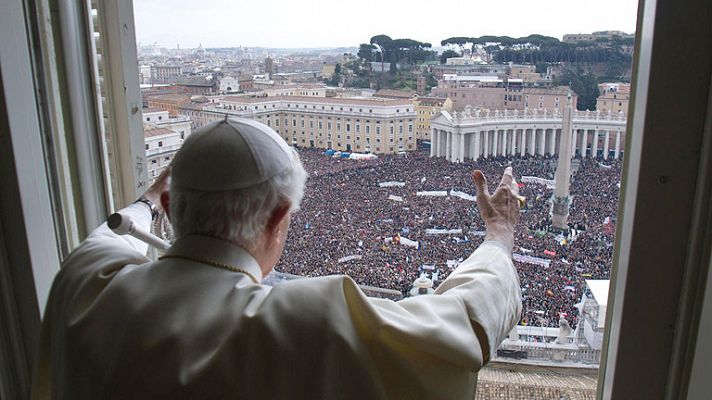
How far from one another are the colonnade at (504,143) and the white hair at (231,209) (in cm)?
66

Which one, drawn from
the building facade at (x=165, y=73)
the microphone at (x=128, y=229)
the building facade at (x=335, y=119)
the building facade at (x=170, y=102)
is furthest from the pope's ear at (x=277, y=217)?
the building facade at (x=165, y=73)

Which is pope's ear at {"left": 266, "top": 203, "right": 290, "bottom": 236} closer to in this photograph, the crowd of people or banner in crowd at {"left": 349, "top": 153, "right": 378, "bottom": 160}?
the crowd of people

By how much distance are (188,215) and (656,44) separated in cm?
69

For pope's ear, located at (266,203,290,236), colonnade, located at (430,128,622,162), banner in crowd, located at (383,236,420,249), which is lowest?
banner in crowd, located at (383,236,420,249)

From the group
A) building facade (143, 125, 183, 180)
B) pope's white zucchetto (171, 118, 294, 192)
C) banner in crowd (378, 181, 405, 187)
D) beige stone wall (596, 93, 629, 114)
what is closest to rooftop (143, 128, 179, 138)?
building facade (143, 125, 183, 180)

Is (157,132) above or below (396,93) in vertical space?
below

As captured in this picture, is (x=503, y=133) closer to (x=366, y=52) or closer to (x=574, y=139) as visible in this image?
(x=574, y=139)

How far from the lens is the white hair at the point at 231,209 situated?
2.55ft

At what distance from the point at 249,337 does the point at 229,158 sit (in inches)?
9.8

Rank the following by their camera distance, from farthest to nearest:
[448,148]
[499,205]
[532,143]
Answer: [448,148] < [532,143] < [499,205]

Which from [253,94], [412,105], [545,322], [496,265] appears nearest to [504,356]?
[545,322]

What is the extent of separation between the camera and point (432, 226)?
4.48 ft

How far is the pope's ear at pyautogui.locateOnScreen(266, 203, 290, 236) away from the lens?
81 centimetres

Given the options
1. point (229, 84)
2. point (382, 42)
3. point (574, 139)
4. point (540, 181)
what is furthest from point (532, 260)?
point (229, 84)
